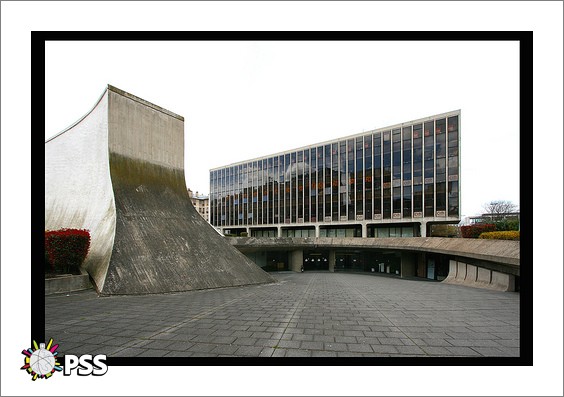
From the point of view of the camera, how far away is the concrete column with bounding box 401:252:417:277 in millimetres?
29297

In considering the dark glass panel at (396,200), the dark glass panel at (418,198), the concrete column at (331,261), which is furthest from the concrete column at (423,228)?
the concrete column at (331,261)

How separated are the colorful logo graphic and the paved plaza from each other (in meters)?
0.83

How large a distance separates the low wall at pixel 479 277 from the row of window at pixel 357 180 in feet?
71.7

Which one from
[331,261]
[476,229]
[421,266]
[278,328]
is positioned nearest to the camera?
[278,328]

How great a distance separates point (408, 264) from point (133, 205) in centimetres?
2866

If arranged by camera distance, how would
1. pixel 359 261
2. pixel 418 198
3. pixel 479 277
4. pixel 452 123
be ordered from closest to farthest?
pixel 479 277
pixel 452 123
pixel 418 198
pixel 359 261

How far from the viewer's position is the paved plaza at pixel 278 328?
4234 mm

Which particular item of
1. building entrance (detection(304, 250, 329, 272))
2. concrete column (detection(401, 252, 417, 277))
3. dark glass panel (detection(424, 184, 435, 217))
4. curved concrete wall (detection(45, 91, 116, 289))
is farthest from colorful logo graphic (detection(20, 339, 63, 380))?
dark glass panel (detection(424, 184, 435, 217))

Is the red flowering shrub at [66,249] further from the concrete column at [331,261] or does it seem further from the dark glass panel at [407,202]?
the dark glass panel at [407,202]

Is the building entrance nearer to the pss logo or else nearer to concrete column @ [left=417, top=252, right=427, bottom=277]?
concrete column @ [left=417, top=252, right=427, bottom=277]

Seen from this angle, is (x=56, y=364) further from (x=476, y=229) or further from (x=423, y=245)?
(x=423, y=245)

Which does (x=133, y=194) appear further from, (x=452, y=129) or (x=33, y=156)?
(x=452, y=129)

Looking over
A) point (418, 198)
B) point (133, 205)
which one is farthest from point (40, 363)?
point (418, 198)

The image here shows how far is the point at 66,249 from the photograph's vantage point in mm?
9836
